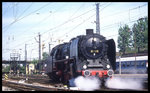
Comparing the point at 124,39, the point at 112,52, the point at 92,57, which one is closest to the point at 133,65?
the point at 112,52

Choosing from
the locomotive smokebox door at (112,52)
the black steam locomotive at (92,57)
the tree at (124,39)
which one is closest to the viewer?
the black steam locomotive at (92,57)

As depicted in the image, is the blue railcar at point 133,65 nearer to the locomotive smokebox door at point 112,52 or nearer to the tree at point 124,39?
the locomotive smokebox door at point 112,52

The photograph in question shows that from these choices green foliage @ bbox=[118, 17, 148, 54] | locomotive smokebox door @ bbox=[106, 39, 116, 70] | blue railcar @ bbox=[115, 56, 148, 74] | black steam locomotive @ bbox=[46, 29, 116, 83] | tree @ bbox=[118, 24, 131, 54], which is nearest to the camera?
black steam locomotive @ bbox=[46, 29, 116, 83]

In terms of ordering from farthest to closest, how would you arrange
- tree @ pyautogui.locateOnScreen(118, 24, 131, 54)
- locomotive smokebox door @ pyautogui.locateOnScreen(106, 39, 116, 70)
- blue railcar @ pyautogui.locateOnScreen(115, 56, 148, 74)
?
tree @ pyautogui.locateOnScreen(118, 24, 131, 54) < blue railcar @ pyautogui.locateOnScreen(115, 56, 148, 74) < locomotive smokebox door @ pyautogui.locateOnScreen(106, 39, 116, 70)

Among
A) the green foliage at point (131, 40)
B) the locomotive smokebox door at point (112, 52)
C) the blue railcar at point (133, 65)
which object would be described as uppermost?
the green foliage at point (131, 40)

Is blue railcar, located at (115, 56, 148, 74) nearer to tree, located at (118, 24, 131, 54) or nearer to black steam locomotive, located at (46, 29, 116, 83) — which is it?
black steam locomotive, located at (46, 29, 116, 83)

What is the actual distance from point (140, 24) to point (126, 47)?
17.1 metres

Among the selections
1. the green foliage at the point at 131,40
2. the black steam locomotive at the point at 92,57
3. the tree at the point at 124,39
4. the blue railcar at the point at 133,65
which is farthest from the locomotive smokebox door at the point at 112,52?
the tree at the point at 124,39

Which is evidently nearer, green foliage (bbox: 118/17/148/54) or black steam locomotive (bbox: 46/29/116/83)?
black steam locomotive (bbox: 46/29/116/83)

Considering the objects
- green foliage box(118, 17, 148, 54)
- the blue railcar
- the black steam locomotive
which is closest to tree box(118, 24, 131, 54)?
green foliage box(118, 17, 148, 54)

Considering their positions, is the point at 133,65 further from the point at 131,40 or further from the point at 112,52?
the point at 131,40

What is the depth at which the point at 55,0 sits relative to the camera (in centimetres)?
1623

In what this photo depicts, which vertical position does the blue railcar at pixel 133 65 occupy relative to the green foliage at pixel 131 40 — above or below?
below

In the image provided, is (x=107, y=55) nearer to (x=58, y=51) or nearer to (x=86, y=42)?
(x=86, y=42)
